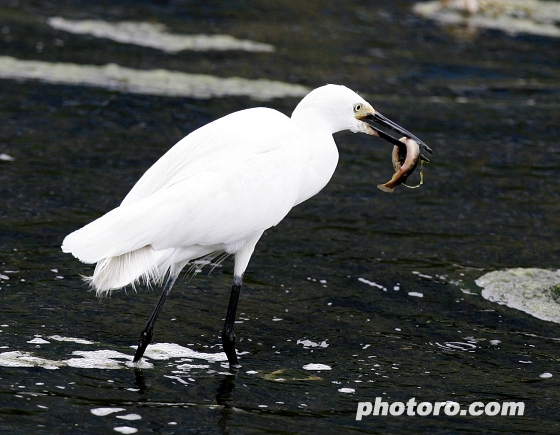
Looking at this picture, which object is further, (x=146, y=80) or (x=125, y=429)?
(x=146, y=80)

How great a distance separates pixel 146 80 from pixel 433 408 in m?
7.50

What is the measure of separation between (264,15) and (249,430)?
1179cm

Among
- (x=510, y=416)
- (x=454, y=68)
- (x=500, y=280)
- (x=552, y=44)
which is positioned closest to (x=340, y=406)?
(x=510, y=416)

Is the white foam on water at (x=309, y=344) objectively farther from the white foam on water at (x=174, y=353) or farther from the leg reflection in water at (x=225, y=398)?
the leg reflection in water at (x=225, y=398)

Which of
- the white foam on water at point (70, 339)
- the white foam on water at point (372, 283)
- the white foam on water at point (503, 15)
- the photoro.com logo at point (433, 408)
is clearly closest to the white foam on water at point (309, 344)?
the photoro.com logo at point (433, 408)

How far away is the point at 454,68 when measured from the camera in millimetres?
12922

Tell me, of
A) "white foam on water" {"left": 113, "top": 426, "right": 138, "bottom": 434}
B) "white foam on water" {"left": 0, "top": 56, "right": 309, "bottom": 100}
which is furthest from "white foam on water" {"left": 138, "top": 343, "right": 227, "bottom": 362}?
"white foam on water" {"left": 0, "top": 56, "right": 309, "bottom": 100}

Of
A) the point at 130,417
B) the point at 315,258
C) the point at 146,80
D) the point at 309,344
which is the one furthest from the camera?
the point at 146,80

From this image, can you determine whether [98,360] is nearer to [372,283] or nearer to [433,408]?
[433,408]

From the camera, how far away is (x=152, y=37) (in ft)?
43.1

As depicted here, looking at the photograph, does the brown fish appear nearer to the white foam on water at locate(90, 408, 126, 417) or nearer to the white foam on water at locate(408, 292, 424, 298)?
the white foam on water at locate(408, 292, 424, 298)

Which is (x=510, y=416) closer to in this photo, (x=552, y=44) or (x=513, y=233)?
(x=513, y=233)

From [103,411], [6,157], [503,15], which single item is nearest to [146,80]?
[6,157]

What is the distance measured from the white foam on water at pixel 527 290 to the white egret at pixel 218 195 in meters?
1.85
